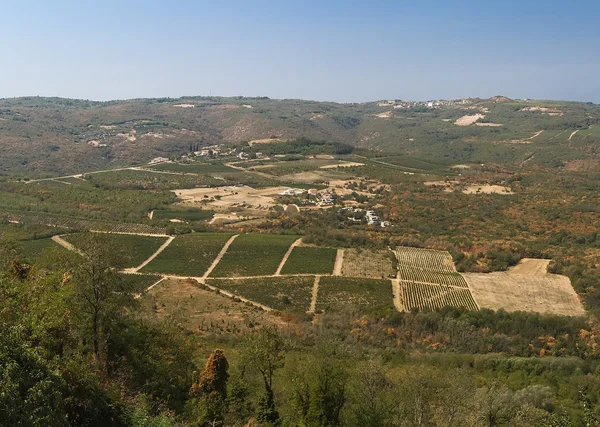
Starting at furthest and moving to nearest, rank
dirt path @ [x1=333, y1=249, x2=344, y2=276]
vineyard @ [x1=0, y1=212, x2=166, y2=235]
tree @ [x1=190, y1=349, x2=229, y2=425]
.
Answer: vineyard @ [x1=0, y1=212, x2=166, y2=235] < dirt path @ [x1=333, y1=249, x2=344, y2=276] < tree @ [x1=190, y1=349, x2=229, y2=425]

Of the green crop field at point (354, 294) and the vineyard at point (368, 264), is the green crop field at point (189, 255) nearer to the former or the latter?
the green crop field at point (354, 294)

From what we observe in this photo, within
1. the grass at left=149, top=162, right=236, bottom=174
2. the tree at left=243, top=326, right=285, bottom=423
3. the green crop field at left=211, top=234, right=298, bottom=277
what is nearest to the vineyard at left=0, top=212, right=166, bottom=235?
the green crop field at left=211, top=234, right=298, bottom=277

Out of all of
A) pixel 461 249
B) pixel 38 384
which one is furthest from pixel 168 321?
pixel 461 249

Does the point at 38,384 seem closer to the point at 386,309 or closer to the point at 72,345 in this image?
the point at 72,345

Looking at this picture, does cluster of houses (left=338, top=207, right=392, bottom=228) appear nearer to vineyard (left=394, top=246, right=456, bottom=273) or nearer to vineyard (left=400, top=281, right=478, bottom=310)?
vineyard (left=394, top=246, right=456, bottom=273)

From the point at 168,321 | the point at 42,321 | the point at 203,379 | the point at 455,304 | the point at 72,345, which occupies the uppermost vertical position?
the point at 42,321

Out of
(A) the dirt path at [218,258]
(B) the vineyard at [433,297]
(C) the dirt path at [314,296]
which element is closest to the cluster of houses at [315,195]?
(A) the dirt path at [218,258]
